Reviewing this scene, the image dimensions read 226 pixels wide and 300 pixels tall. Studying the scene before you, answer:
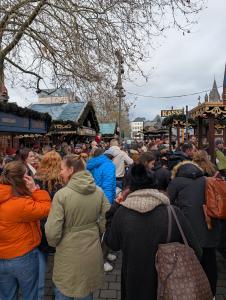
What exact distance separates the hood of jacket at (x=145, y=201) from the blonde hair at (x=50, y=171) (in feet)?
4.95

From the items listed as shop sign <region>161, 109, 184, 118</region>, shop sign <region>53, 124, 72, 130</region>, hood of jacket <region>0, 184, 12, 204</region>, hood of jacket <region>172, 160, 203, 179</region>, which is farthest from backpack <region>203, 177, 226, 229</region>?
shop sign <region>161, 109, 184, 118</region>

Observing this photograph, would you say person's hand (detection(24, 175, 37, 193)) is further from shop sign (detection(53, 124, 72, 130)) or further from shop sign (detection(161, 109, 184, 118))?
shop sign (detection(161, 109, 184, 118))

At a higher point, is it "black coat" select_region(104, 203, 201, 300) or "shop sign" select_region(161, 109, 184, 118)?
"shop sign" select_region(161, 109, 184, 118)

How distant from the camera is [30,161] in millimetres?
5230

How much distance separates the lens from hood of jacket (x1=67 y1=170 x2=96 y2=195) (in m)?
3.00

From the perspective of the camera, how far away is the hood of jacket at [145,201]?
8.01 ft

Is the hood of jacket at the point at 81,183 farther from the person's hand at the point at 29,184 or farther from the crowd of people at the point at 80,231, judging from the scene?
the person's hand at the point at 29,184

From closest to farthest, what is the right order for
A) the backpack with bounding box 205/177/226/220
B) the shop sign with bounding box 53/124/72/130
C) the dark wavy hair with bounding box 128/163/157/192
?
1. the dark wavy hair with bounding box 128/163/157/192
2. the backpack with bounding box 205/177/226/220
3. the shop sign with bounding box 53/124/72/130

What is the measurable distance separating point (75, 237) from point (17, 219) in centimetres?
52

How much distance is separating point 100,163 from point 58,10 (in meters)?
6.14

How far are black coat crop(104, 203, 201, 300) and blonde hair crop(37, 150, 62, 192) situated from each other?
1.45m

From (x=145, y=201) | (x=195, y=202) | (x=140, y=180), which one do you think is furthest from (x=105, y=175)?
(x=145, y=201)

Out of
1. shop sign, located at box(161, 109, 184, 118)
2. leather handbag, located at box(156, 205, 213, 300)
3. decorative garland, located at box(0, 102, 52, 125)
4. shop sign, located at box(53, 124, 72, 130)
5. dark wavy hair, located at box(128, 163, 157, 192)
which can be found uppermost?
shop sign, located at box(161, 109, 184, 118)

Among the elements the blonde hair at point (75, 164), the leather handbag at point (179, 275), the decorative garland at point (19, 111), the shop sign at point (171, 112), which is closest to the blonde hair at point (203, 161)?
the blonde hair at point (75, 164)
